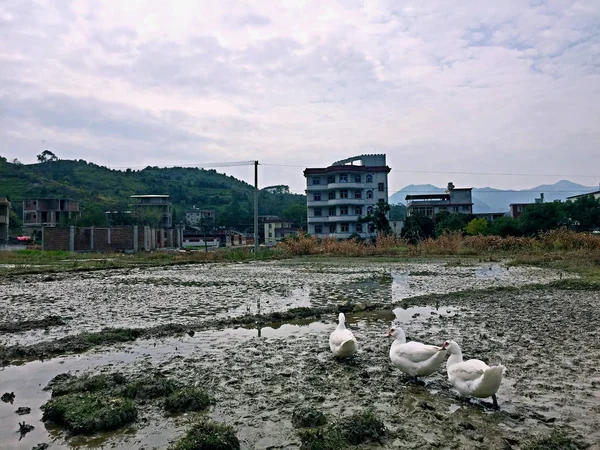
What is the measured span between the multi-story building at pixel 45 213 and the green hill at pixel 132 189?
368 cm

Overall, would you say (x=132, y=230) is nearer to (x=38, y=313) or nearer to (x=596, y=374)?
(x=38, y=313)

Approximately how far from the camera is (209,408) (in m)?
4.95

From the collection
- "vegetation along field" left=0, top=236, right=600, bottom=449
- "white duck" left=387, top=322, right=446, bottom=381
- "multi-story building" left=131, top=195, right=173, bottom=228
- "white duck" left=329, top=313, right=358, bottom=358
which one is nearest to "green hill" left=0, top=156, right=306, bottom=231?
"multi-story building" left=131, top=195, right=173, bottom=228

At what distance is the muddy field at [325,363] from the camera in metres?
4.43

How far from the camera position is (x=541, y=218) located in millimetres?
54531

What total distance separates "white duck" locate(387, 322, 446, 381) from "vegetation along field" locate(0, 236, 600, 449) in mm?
187

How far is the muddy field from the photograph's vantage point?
443cm

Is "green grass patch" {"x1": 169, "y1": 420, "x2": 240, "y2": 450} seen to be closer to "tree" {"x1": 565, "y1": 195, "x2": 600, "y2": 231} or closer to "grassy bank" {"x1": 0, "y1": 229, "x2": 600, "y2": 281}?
"grassy bank" {"x1": 0, "y1": 229, "x2": 600, "y2": 281}

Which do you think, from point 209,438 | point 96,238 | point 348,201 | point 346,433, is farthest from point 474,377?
point 348,201

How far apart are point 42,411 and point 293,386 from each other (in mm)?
2590

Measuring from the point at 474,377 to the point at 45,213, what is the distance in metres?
85.2

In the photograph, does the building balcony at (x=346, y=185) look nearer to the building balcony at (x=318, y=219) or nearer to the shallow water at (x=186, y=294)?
the building balcony at (x=318, y=219)

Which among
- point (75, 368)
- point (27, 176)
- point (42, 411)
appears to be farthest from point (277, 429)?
point (27, 176)

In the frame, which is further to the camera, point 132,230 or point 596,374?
point 132,230
